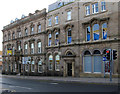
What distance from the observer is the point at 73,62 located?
29.4 meters

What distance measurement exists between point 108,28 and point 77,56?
646 cm

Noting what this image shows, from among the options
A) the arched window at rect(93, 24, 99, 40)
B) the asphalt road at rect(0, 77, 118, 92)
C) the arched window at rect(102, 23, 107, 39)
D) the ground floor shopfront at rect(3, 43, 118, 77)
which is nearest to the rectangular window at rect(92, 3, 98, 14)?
the arched window at rect(93, 24, 99, 40)

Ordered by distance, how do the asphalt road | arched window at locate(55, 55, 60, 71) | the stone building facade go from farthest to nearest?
1. arched window at locate(55, 55, 60, 71)
2. the stone building facade
3. the asphalt road

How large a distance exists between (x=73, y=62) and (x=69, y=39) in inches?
151

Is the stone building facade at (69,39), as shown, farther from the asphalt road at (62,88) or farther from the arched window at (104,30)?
the asphalt road at (62,88)

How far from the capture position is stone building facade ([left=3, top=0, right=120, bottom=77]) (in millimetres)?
25391

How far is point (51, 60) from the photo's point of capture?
114ft

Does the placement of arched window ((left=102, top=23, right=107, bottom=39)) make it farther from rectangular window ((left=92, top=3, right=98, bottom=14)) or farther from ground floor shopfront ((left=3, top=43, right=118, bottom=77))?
rectangular window ((left=92, top=3, right=98, bottom=14))

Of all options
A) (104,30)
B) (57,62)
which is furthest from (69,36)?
(104,30)

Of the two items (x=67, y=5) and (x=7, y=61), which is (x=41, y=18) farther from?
(x=7, y=61)

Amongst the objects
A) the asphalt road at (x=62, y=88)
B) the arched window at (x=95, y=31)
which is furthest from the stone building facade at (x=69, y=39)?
the asphalt road at (x=62, y=88)

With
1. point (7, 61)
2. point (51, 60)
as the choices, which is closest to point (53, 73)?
point (51, 60)

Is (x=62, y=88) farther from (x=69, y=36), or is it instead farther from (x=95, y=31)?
(x=69, y=36)

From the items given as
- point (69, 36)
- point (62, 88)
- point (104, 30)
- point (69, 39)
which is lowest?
point (62, 88)
